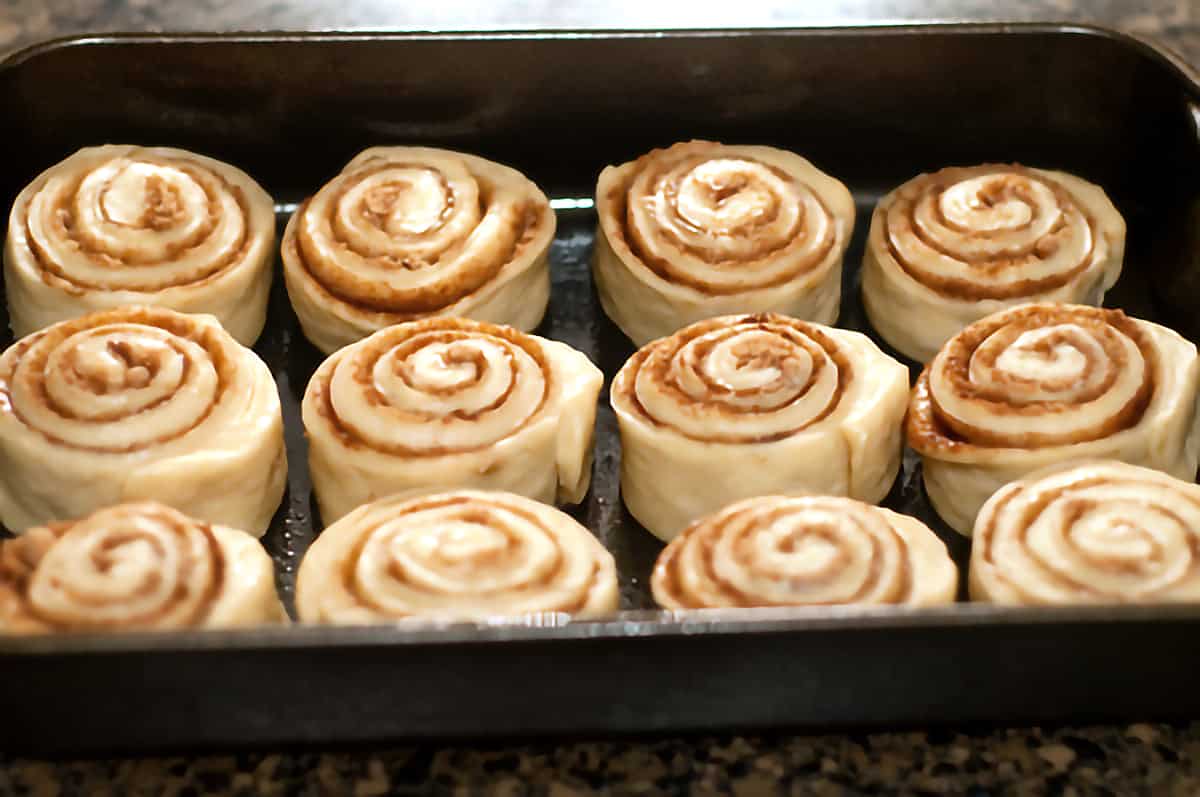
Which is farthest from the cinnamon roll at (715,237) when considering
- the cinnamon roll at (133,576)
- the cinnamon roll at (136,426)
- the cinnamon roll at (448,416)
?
the cinnamon roll at (133,576)

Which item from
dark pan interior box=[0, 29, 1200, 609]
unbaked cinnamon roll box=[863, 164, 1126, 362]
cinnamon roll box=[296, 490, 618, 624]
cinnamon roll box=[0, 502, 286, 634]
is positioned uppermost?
dark pan interior box=[0, 29, 1200, 609]

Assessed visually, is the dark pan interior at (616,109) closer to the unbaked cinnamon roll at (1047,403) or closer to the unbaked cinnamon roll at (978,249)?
the unbaked cinnamon roll at (978,249)

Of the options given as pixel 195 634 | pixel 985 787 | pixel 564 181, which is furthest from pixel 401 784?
pixel 564 181

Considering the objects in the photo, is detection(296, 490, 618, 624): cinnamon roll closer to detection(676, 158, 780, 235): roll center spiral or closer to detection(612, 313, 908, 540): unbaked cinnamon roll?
detection(612, 313, 908, 540): unbaked cinnamon roll

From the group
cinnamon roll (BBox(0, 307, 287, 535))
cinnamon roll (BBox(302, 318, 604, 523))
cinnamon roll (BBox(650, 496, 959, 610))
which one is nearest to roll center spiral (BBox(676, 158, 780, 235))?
cinnamon roll (BBox(302, 318, 604, 523))

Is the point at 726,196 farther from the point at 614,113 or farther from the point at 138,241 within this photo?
the point at 138,241
